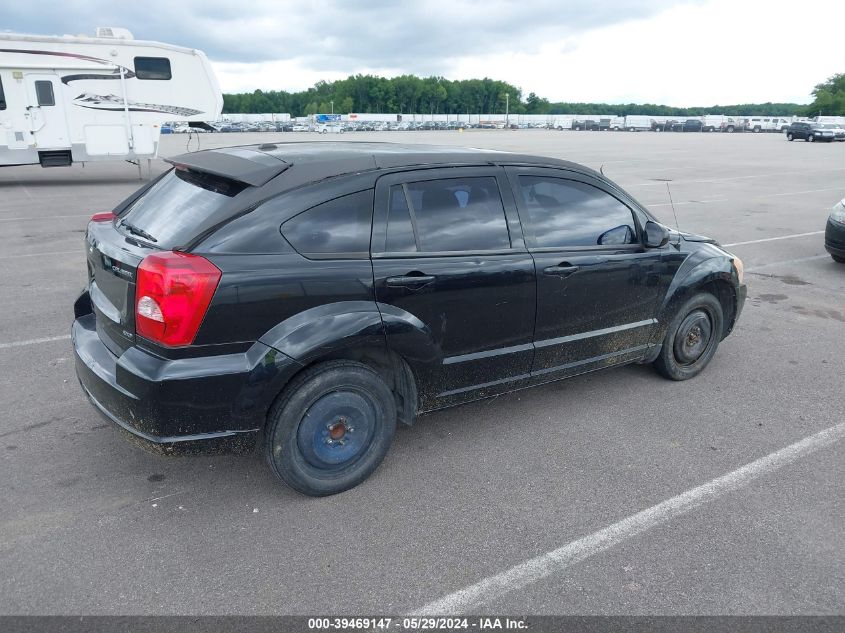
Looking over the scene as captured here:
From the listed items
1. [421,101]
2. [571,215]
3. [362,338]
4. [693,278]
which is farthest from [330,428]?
[421,101]

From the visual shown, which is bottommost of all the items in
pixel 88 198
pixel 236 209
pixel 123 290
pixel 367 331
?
pixel 88 198

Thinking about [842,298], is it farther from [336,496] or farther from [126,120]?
[126,120]

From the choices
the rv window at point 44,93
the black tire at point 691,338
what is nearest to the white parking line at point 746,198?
the black tire at point 691,338

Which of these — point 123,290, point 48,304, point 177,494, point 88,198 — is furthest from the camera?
point 88,198

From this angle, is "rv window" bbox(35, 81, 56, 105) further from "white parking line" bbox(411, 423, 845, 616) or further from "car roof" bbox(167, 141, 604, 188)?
"white parking line" bbox(411, 423, 845, 616)

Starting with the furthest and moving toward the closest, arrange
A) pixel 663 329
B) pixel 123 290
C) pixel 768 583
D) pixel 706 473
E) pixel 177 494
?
1. pixel 663 329
2. pixel 706 473
3. pixel 177 494
4. pixel 123 290
5. pixel 768 583

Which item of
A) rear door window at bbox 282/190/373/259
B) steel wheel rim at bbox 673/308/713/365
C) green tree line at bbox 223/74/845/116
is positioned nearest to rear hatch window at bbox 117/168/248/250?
rear door window at bbox 282/190/373/259

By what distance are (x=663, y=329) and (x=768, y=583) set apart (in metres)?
2.17

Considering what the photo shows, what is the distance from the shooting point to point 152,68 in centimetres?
1731

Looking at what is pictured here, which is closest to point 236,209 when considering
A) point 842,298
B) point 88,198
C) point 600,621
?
point 600,621

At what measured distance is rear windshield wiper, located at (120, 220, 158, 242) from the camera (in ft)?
10.7

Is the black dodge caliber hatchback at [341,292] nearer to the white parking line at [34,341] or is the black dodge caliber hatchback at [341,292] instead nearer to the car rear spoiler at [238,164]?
the car rear spoiler at [238,164]

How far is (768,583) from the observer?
277 centimetres

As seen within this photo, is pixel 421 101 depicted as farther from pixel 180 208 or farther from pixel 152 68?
pixel 180 208
